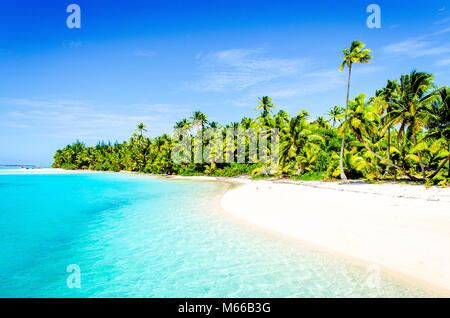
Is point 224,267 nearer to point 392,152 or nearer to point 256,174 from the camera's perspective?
point 392,152

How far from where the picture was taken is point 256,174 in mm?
40375

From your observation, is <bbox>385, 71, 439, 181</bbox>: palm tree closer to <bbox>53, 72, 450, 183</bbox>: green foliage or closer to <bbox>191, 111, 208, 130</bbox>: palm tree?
<bbox>53, 72, 450, 183</bbox>: green foliage

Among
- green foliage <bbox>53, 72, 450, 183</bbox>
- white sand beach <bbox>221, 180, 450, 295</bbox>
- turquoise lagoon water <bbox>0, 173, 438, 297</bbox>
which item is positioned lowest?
turquoise lagoon water <bbox>0, 173, 438, 297</bbox>

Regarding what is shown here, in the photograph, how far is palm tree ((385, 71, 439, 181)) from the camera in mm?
20078

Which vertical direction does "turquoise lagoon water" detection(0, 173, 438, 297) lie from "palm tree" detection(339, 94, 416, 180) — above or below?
below

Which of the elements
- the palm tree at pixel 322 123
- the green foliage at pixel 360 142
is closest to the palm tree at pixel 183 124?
the green foliage at pixel 360 142

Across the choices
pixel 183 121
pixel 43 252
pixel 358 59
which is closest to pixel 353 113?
pixel 358 59

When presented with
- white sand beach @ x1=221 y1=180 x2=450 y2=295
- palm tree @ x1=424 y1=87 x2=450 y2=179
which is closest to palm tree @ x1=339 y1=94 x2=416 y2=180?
palm tree @ x1=424 y1=87 x2=450 y2=179

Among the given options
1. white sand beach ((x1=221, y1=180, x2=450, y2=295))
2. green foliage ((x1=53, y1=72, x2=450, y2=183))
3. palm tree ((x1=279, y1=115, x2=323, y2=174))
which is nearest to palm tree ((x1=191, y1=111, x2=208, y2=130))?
green foliage ((x1=53, y1=72, x2=450, y2=183))

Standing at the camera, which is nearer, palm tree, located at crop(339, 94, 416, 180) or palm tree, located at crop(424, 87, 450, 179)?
palm tree, located at crop(424, 87, 450, 179)

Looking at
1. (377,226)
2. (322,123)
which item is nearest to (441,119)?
(377,226)

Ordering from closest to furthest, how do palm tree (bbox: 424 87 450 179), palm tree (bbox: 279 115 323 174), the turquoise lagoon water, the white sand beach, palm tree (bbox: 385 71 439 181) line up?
the turquoise lagoon water < the white sand beach < palm tree (bbox: 424 87 450 179) < palm tree (bbox: 385 71 439 181) < palm tree (bbox: 279 115 323 174)

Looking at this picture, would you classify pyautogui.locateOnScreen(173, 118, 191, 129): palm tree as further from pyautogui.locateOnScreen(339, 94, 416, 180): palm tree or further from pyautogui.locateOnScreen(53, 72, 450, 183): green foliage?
pyautogui.locateOnScreen(339, 94, 416, 180): palm tree

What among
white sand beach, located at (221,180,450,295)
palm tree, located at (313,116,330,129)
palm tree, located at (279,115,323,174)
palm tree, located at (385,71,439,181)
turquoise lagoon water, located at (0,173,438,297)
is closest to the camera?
turquoise lagoon water, located at (0,173,438,297)
